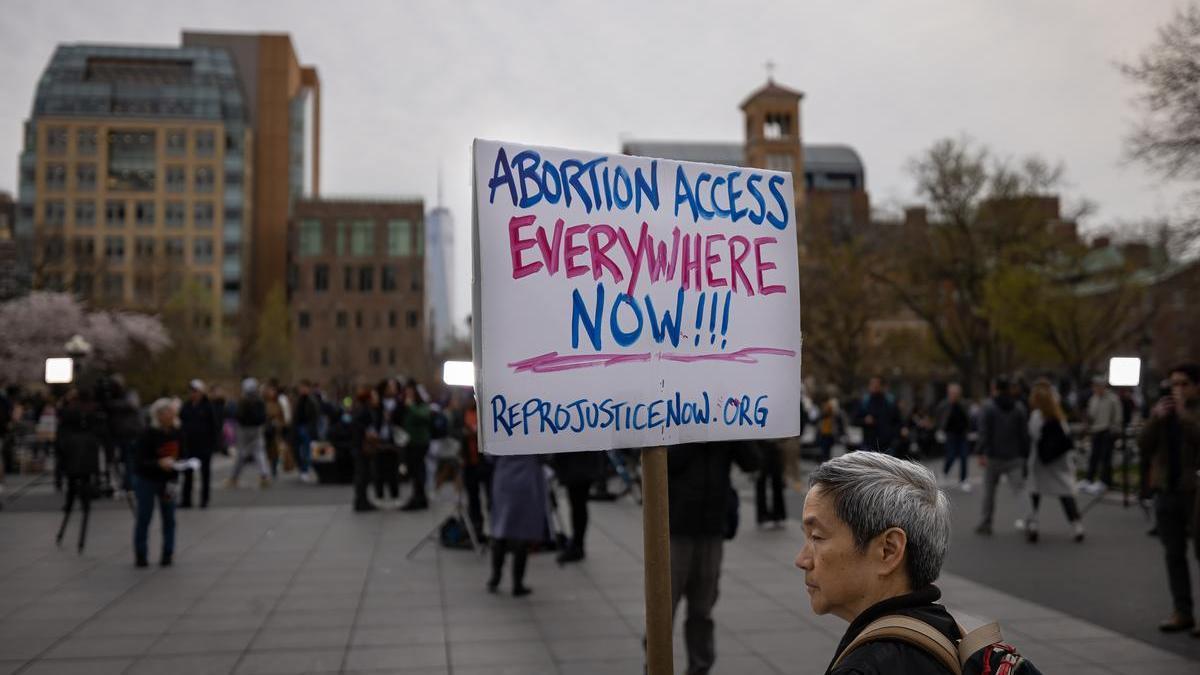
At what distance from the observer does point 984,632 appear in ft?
6.65

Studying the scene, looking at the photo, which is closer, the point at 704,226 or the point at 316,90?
the point at 704,226

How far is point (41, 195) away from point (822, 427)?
98.6 m

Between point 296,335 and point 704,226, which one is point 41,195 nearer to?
point 296,335

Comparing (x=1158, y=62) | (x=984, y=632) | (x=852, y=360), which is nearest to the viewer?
(x=984, y=632)

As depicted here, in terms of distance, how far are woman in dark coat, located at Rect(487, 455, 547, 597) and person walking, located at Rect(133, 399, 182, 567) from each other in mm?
3523

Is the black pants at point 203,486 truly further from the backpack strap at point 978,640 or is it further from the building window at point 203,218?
the building window at point 203,218

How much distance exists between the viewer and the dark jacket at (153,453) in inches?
413

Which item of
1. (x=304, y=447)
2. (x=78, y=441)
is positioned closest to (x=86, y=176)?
(x=304, y=447)

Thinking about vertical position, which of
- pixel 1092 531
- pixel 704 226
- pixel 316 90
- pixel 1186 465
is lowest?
pixel 1092 531

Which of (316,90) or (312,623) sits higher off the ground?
(316,90)

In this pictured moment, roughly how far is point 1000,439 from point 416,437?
8.15m

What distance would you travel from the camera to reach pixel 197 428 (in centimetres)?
1623

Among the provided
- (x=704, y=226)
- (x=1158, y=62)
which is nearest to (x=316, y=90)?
(x=1158, y=62)

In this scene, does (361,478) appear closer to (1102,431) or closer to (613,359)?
(1102,431)
